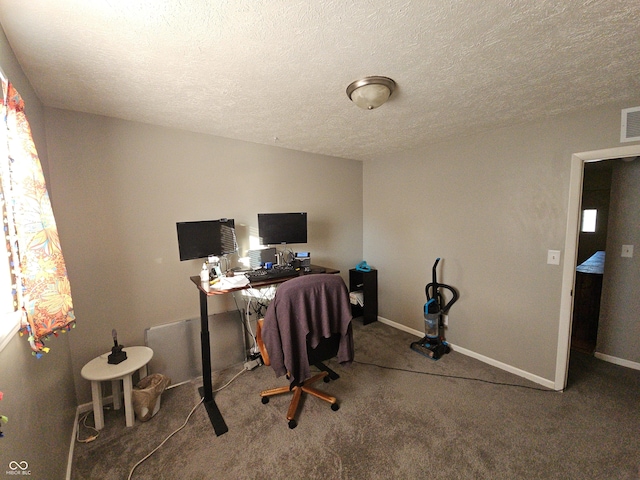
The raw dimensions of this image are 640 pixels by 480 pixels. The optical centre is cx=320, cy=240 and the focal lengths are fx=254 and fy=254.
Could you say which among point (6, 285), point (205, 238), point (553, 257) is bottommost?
point (553, 257)

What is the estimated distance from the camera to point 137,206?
7.46ft

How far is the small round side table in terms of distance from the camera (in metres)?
1.83

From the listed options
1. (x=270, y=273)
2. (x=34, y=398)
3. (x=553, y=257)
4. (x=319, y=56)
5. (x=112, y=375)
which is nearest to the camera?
(x=34, y=398)

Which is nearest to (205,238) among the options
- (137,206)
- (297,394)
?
(137,206)

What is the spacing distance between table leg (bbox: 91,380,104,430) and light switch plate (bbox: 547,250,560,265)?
382 cm

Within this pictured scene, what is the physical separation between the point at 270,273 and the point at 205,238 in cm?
68

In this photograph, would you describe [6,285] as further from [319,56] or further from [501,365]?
[501,365]

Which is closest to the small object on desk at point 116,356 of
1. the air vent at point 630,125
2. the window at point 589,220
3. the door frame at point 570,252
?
the door frame at point 570,252

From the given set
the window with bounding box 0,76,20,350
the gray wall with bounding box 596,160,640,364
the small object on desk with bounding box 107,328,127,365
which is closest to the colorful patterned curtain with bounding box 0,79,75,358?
the window with bounding box 0,76,20,350

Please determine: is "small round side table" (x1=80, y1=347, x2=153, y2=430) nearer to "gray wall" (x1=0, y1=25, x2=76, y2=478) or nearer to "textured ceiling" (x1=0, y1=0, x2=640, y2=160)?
"gray wall" (x1=0, y1=25, x2=76, y2=478)

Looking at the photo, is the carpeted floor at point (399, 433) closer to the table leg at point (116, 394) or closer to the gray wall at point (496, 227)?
the table leg at point (116, 394)

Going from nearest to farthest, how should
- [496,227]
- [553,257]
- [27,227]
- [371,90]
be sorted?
[27,227], [371,90], [553,257], [496,227]

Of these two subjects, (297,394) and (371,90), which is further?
(297,394)

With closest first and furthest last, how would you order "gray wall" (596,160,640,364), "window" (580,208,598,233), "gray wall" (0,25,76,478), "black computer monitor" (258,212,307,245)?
1. "gray wall" (0,25,76,478)
2. "gray wall" (596,160,640,364)
3. "black computer monitor" (258,212,307,245)
4. "window" (580,208,598,233)
